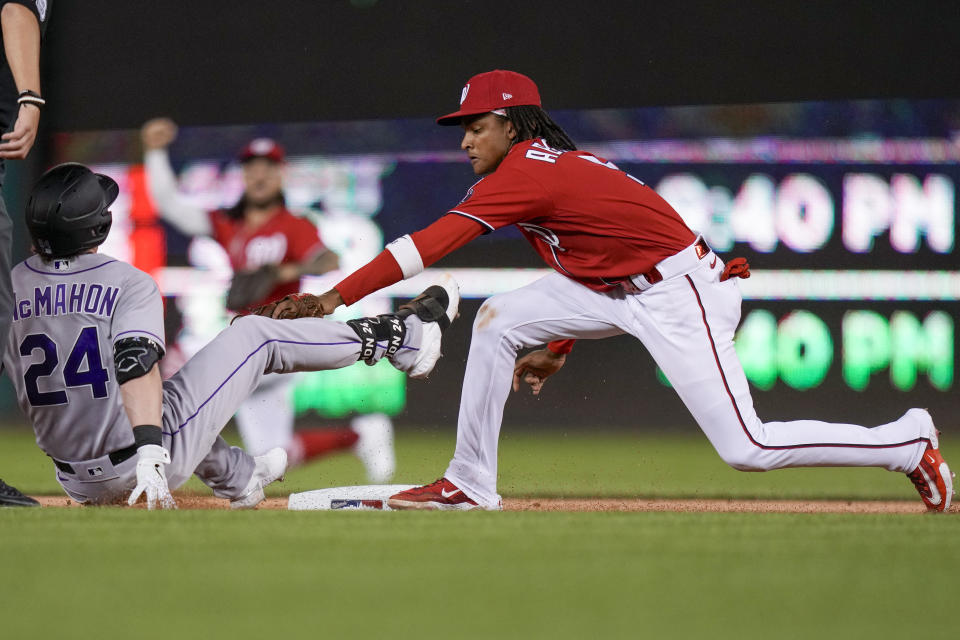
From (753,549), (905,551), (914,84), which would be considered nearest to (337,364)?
(753,549)

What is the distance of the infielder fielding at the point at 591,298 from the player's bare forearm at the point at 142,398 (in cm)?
48

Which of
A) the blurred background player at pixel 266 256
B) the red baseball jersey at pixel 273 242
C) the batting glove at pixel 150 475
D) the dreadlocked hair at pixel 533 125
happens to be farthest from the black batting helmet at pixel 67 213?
the red baseball jersey at pixel 273 242

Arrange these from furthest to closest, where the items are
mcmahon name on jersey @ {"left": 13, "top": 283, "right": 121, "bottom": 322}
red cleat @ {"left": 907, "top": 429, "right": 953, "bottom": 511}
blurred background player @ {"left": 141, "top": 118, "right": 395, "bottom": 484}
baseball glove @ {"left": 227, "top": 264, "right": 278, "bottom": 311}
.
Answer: baseball glove @ {"left": 227, "top": 264, "right": 278, "bottom": 311}
blurred background player @ {"left": 141, "top": 118, "right": 395, "bottom": 484}
red cleat @ {"left": 907, "top": 429, "right": 953, "bottom": 511}
mcmahon name on jersey @ {"left": 13, "top": 283, "right": 121, "bottom": 322}

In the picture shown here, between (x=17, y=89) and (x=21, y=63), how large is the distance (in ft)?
0.36

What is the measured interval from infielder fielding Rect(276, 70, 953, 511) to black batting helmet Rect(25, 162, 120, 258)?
62cm

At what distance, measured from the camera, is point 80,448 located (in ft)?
9.27

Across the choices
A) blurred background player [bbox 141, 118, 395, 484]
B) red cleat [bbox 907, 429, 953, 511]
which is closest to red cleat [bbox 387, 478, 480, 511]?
red cleat [bbox 907, 429, 953, 511]

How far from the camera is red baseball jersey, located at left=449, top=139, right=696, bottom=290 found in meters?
3.07

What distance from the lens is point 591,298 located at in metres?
3.28

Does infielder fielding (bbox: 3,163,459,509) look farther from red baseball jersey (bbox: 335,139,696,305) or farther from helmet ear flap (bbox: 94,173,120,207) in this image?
red baseball jersey (bbox: 335,139,696,305)

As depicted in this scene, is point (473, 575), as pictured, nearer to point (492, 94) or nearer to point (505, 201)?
point (505, 201)

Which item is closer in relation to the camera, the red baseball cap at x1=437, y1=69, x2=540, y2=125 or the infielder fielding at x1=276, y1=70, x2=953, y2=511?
the infielder fielding at x1=276, y1=70, x2=953, y2=511

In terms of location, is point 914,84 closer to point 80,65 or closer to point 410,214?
point 410,214

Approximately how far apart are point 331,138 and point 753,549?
15.9 feet
